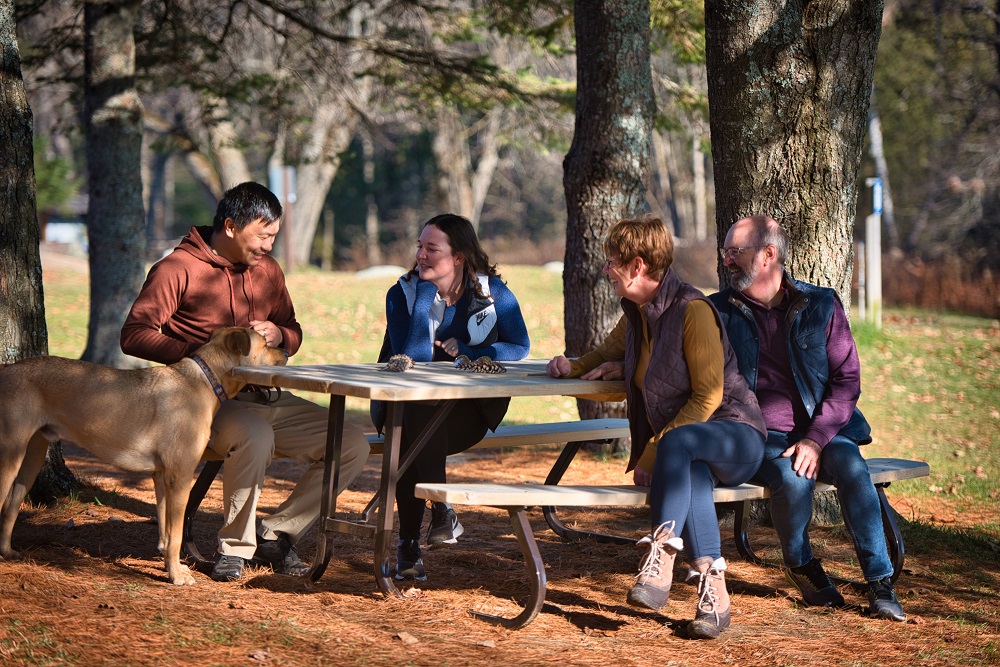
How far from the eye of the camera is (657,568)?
3850mm

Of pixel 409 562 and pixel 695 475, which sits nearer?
pixel 695 475

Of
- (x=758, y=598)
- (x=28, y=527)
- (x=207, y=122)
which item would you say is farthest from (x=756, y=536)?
(x=207, y=122)

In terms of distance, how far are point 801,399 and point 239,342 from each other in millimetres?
2307

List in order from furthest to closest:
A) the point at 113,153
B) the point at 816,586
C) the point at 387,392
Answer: the point at 113,153
the point at 816,586
the point at 387,392

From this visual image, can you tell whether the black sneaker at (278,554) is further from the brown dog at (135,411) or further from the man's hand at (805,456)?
the man's hand at (805,456)

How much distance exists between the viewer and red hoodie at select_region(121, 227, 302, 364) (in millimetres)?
4531

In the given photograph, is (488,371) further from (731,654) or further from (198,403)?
(731,654)

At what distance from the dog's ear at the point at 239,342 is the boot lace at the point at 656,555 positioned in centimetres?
178

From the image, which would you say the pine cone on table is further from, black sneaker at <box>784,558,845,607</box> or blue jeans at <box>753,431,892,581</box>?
black sneaker at <box>784,558,845,607</box>

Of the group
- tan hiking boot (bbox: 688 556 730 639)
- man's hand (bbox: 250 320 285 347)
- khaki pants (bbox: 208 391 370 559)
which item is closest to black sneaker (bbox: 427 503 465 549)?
khaki pants (bbox: 208 391 370 559)

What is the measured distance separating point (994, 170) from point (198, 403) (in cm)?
2438

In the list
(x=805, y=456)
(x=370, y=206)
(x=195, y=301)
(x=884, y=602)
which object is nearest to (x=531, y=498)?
(x=805, y=456)

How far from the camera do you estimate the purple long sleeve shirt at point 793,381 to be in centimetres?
430

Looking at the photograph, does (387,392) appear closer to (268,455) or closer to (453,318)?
(268,455)
